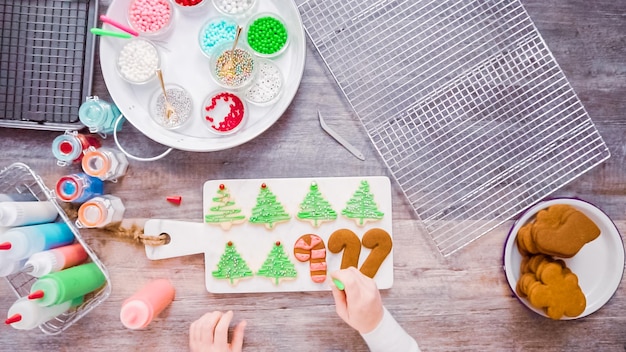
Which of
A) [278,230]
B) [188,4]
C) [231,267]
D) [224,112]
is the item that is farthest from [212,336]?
[188,4]

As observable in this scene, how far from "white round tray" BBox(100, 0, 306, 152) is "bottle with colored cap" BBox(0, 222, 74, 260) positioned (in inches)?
10.6

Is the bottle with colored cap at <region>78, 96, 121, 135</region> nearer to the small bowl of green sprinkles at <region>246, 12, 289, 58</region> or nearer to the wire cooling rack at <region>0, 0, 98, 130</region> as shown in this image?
the wire cooling rack at <region>0, 0, 98, 130</region>

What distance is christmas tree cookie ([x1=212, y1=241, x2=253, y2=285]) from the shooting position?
1.25 m

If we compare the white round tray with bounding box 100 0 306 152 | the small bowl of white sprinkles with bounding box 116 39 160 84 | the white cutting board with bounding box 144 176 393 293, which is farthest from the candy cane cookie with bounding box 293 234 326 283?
the small bowl of white sprinkles with bounding box 116 39 160 84

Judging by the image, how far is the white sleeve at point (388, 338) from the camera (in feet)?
3.78

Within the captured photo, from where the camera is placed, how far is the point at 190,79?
1237 mm

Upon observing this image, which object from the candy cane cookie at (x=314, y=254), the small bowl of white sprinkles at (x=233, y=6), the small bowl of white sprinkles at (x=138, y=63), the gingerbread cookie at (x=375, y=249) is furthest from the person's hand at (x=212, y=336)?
the small bowl of white sprinkles at (x=233, y=6)

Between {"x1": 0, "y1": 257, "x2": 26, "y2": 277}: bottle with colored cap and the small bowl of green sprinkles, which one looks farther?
the small bowl of green sprinkles

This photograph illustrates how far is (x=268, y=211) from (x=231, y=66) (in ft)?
1.02

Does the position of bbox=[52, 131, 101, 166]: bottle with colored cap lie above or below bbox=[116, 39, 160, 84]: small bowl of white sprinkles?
below

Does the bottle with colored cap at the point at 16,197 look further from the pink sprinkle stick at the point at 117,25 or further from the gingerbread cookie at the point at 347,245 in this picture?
the gingerbread cookie at the point at 347,245

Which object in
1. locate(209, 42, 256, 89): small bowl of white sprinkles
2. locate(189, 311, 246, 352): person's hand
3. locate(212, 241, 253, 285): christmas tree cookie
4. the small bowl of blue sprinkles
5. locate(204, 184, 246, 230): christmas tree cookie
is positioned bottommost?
locate(189, 311, 246, 352): person's hand

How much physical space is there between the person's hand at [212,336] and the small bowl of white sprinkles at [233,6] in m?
0.63

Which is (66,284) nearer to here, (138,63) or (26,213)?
(26,213)
